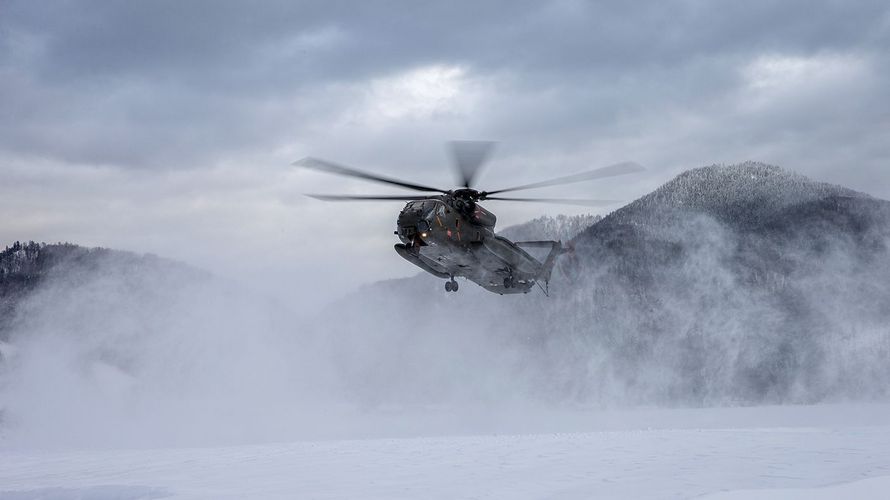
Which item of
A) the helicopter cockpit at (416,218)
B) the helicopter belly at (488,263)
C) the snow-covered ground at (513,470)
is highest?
the helicopter cockpit at (416,218)

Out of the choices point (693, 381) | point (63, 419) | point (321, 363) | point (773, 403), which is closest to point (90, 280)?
point (321, 363)

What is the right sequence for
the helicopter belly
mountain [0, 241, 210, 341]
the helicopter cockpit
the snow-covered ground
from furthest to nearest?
mountain [0, 241, 210, 341]
the helicopter belly
the helicopter cockpit
the snow-covered ground

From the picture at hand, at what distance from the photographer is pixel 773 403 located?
184125 millimetres

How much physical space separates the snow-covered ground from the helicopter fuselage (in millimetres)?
9539

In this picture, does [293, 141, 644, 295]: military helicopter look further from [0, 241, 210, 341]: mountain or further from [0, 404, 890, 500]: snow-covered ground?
[0, 241, 210, 341]: mountain

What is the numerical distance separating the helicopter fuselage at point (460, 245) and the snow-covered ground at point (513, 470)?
9539 millimetres

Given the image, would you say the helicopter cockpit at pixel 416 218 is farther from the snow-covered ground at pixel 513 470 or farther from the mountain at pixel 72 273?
the mountain at pixel 72 273

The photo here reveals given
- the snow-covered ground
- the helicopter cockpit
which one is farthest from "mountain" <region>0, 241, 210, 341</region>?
the helicopter cockpit

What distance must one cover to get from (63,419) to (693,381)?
15325cm

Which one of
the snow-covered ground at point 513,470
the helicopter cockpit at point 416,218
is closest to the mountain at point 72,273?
the snow-covered ground at point 513,470

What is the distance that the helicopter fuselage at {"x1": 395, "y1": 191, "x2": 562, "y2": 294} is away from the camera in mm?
32938

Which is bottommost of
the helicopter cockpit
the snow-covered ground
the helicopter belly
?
the snow-covered ground

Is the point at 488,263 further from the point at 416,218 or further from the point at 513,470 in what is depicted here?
the point at 513,470

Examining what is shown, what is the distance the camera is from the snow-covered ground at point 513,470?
1048 inches
